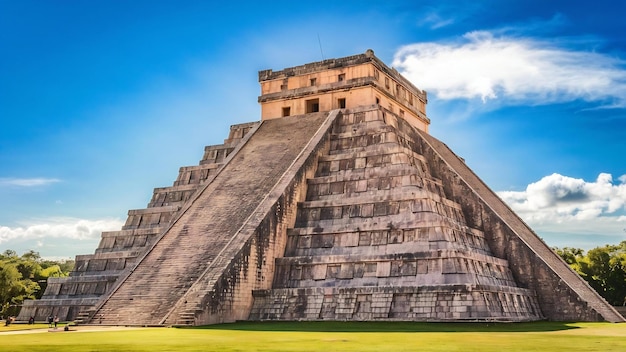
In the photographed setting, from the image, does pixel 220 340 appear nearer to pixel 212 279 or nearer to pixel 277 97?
pixel 212 279

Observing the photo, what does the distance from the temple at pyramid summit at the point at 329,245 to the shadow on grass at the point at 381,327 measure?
572mm

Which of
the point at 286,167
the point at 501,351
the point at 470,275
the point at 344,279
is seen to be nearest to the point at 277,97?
the point at 286,167

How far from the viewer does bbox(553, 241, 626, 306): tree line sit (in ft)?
129

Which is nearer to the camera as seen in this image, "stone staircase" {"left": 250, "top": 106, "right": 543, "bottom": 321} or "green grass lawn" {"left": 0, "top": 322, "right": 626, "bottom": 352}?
"green grass lawn" {"left": 0, "top": 322, "right": 626, "bottom": 352}

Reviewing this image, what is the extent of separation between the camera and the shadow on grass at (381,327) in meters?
17.4

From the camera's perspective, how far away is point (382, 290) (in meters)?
20.6

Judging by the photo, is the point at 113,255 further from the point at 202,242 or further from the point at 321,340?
the point at 321,340

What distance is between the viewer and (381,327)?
1806 centimetres

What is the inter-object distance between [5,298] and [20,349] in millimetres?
27120

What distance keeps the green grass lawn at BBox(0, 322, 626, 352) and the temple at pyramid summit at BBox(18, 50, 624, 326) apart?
2.23 m

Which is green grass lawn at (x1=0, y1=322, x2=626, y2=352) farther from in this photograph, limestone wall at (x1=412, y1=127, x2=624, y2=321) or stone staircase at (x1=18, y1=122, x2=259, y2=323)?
stone staircase at (x1=18, y1=122, x2=259, y2=323)

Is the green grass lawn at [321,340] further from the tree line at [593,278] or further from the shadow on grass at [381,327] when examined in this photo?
the tree line at [593,278]

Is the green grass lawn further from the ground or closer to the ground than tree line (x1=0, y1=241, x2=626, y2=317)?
closer to the ground

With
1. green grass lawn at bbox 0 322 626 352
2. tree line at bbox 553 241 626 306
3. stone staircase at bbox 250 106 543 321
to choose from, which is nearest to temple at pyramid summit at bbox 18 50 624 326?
stone staircase at bbox 250 106 543 321
